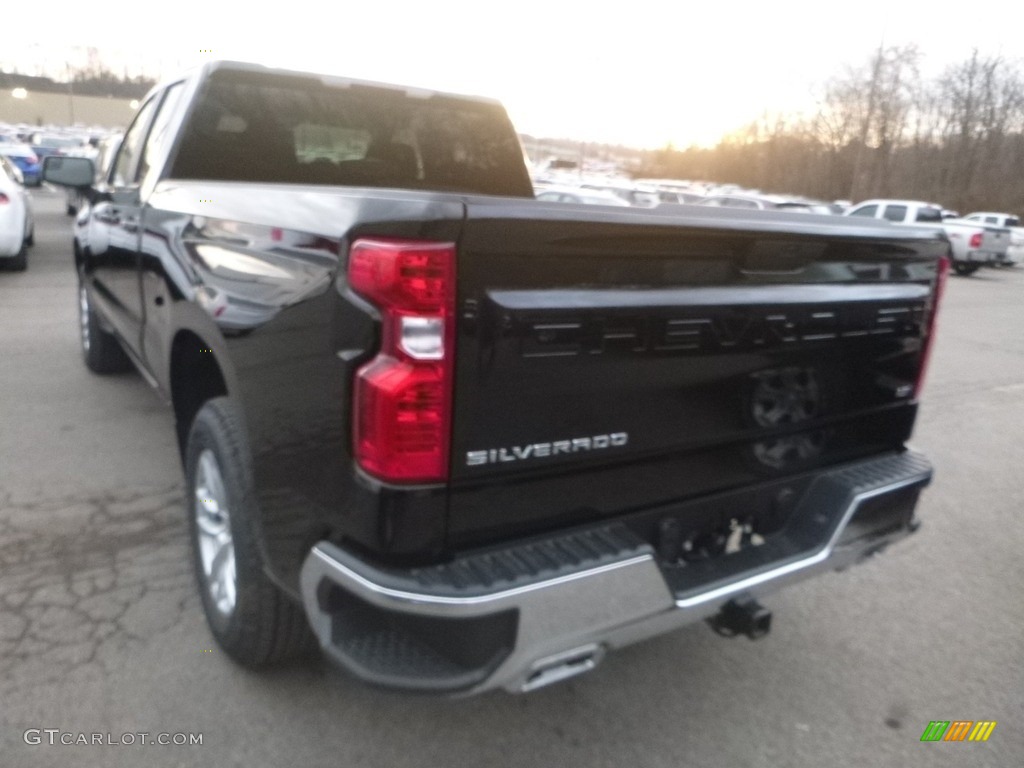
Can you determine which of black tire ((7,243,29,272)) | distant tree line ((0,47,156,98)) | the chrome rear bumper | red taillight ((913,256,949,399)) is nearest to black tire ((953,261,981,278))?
black tire ((7,243,29,272))

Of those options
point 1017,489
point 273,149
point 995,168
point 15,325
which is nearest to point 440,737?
point 273,149

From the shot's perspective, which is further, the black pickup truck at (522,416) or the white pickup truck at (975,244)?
the white pickup truck at (975,244)

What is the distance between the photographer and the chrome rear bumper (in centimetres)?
190

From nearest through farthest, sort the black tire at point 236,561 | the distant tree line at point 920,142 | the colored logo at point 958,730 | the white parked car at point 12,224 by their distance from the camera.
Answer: the black tire at point 236,561 → the colored logo at point 958,730 → the white parked car at point 12,224 → the distant tree line at point 920,142

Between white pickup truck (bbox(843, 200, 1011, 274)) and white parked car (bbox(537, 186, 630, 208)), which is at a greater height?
white parked car (bbox(537, 186, 630, 208))

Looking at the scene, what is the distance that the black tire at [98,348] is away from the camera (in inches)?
234

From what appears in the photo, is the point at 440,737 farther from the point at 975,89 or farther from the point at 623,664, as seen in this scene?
the point at 975,89

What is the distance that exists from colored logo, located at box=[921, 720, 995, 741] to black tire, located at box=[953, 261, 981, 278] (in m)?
21.1

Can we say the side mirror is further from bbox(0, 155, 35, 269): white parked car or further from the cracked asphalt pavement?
bbox(0, 155, 35, 269): white parked car

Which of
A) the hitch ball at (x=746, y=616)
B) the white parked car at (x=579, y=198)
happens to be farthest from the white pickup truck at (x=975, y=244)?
the hitch ball at (x=746, y=616)

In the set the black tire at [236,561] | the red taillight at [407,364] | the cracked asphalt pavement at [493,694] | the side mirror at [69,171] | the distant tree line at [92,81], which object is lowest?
the cracked asphalt pavement at [493,694]

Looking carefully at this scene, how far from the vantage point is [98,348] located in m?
6.02

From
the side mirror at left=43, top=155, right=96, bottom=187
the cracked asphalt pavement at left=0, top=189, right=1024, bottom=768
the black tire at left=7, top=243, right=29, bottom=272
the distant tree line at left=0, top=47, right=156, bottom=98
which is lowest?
the cracked asphalt pavement at left=0, top=189, right=1024, bottom=768

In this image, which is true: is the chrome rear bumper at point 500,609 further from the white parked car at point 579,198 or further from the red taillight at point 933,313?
the red taillight at point 933,313
